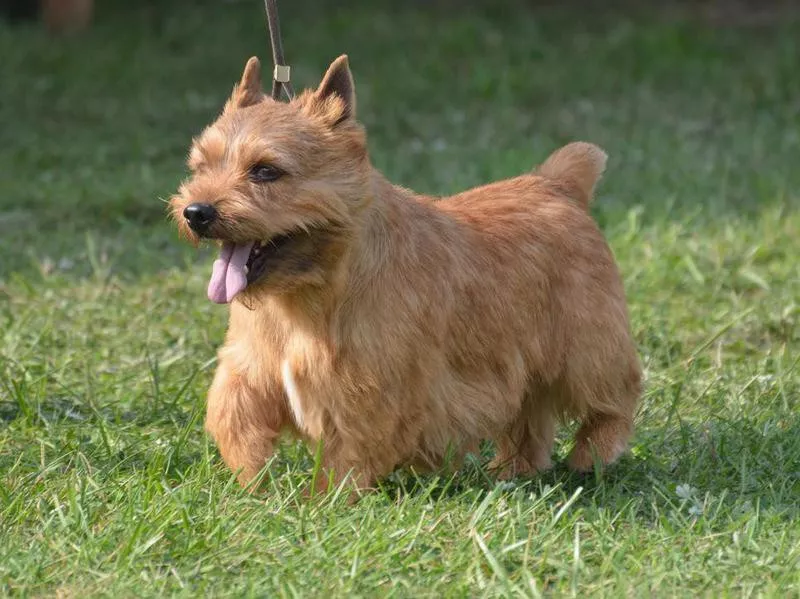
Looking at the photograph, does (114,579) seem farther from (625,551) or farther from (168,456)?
(625,551)

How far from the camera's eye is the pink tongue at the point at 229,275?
13.3 ft

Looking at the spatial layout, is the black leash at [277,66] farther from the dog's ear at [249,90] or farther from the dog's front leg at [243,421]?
the dog's front leg at [243,421]

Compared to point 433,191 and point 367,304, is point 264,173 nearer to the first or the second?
point 367,304

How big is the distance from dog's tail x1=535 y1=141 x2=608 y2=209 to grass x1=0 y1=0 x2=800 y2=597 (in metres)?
0.90

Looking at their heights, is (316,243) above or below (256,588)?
above

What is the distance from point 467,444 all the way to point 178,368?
1.74 meters

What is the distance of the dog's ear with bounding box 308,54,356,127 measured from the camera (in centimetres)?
427

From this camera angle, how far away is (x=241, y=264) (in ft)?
13.4

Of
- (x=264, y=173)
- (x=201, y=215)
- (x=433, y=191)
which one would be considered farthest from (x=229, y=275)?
(x=433, y=191)

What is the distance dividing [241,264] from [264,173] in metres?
0.27

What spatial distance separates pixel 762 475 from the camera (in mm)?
4750

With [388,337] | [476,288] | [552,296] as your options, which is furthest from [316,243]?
[552,296]

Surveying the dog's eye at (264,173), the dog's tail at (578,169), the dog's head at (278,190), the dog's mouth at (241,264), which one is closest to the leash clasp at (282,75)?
the dog's head at (278,190)

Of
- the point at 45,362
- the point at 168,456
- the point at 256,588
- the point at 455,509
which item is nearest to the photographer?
the point at 256,588
